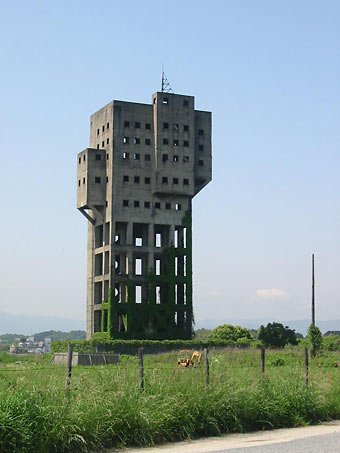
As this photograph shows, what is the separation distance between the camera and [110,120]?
81.8 meters

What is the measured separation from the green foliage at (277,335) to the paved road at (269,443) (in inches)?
2661

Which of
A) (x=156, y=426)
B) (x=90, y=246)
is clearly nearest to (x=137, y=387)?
(x=156, y=426)

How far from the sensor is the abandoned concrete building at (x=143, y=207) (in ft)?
260

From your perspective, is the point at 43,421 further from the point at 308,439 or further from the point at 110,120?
the point at 110,120

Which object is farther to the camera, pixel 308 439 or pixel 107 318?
pixel 107 318

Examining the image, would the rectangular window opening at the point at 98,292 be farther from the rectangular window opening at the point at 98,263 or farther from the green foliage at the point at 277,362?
the green foliage at the point at 277,362

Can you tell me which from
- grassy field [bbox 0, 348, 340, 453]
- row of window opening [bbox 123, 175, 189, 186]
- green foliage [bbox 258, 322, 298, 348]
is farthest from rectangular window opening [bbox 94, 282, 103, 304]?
grassy field [bbox 0, 348, 340, 453]

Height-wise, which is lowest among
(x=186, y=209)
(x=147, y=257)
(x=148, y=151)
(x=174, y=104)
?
(x=147, y=257)

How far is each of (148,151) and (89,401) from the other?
219ft

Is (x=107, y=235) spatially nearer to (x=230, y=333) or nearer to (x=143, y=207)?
(x=143, y=207)

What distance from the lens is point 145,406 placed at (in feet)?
54.0

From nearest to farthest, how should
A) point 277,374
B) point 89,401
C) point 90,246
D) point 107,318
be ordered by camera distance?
point 89,401 → point 277,374 → point 107,318 → point 90,246

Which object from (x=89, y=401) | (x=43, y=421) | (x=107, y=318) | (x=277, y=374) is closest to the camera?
(x=43, y=421)

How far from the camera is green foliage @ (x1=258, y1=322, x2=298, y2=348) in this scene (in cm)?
8550
